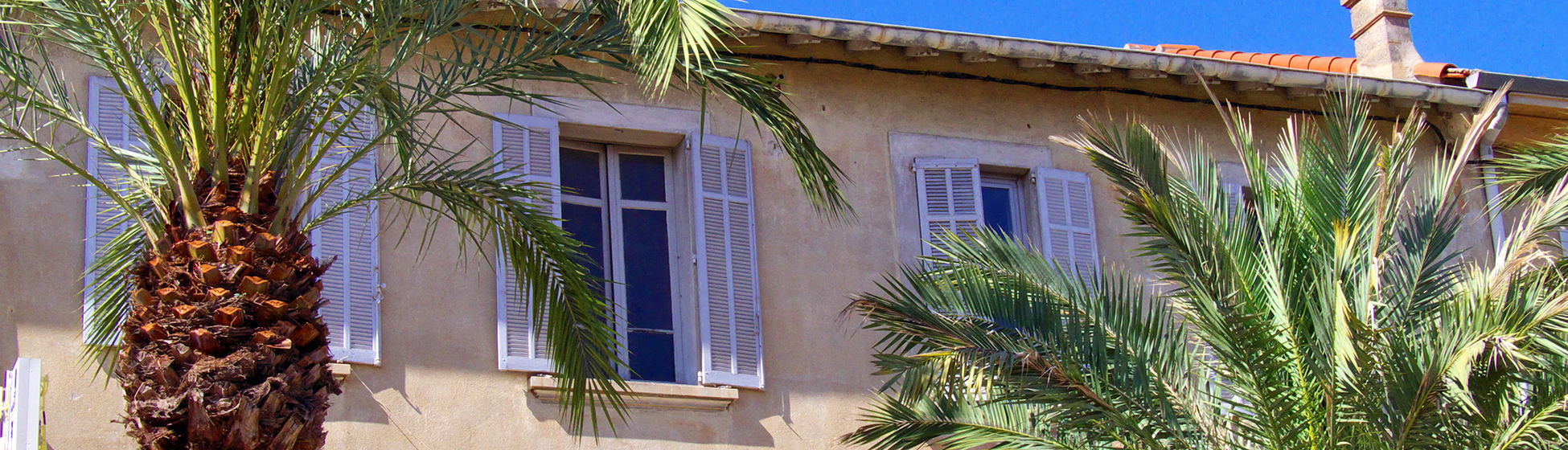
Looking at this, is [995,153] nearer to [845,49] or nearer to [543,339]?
[845,49]

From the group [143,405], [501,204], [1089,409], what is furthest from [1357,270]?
[143,405]

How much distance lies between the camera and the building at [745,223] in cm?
884

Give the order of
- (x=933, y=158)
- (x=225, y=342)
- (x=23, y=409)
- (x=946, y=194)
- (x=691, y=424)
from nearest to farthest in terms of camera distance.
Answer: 1. (x=23, y=409)
2. (x=225, y=342)
3. (x=691, y=424)
4. (x=946, y=194)
5. (x=933, y=158)

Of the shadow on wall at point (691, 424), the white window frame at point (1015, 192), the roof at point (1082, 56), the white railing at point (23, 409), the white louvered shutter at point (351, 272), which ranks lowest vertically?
the shadow on wall at point (691, 424)

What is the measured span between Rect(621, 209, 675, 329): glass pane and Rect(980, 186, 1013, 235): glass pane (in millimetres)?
2051

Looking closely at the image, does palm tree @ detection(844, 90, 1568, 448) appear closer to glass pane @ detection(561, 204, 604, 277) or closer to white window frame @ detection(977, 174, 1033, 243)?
glass pane @ detection(561, 204, 604, 277)

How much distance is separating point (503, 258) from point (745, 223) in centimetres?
159

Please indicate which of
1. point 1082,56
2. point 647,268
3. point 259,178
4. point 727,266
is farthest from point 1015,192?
point 259,178

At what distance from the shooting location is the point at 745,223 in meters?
10.1

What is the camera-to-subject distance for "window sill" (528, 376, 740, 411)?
30.3 ft

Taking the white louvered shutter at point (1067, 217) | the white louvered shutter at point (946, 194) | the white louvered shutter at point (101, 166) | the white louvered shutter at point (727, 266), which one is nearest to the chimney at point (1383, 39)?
the white louvered shutter at point (1067, 217)

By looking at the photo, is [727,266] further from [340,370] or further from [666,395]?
[340,370]

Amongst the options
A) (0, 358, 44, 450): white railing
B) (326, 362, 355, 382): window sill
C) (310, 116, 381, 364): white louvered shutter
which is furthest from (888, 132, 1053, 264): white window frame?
(0, 358, 44, 450): white railing

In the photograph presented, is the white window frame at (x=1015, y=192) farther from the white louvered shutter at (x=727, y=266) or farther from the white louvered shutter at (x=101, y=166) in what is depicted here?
the white louvered shutter at (x=101, y=166)
